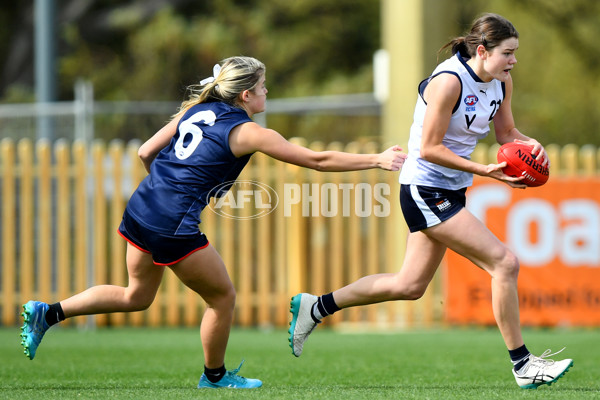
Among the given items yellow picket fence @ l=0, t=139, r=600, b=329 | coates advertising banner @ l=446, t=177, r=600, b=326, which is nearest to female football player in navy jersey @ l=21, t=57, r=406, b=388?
yellow picket fence @ l=0, t=139, r=600, b=329

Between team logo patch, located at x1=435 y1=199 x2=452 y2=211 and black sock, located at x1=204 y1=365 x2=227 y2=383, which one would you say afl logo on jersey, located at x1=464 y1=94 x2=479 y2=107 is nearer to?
team logo patch, located at x1=435 y1=199 x2=452 y2=211

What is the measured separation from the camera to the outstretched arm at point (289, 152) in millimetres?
5242

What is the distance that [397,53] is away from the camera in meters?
12.1

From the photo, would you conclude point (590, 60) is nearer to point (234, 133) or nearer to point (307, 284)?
point (307, 284)

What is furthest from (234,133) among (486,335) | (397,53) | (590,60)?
(590,60)

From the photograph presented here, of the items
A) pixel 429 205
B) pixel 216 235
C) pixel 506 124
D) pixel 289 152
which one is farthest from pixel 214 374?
pixel 216 235

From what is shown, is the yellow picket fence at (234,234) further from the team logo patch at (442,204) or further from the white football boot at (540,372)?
the white football boot at (540,372)

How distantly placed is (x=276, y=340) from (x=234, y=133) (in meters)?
4.82

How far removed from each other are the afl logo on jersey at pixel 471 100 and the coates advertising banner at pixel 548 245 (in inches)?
214

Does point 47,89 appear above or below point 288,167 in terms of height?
above

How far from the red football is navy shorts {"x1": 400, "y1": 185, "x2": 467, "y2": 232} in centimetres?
34

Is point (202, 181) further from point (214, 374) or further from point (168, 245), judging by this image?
point (214, 374)

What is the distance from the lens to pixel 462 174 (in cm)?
566

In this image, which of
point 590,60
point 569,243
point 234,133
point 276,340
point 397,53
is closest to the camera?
point 234,133
